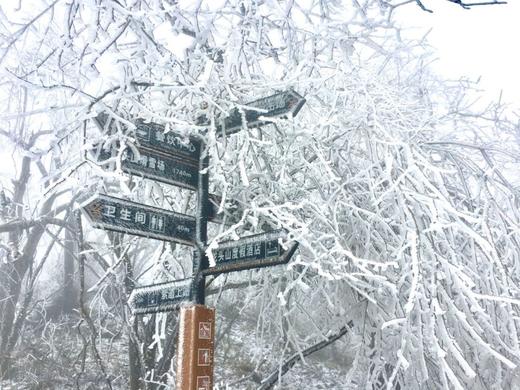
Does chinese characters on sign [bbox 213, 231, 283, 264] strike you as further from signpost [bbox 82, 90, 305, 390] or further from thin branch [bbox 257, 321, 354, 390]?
thin branch [bbox 257, 321, 354, 390]

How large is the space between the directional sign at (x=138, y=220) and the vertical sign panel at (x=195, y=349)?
0.55 meters

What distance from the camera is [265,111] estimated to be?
3299 mm

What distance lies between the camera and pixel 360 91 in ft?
13.8

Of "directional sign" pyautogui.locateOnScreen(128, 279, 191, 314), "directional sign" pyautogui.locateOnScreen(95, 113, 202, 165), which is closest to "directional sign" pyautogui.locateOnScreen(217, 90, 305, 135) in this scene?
"directional sign" pyautogui.locateOnScreen(95, 113, 202, 165)

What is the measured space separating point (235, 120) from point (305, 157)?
3.24ft

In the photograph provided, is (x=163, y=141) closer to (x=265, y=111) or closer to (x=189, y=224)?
(x=189, y=224)

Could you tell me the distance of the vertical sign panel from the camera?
9.96ft

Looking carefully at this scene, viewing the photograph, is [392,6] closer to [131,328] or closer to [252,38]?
[252,38]

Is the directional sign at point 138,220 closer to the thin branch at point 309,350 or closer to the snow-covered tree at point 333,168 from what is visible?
the snow-covered tree at point 333,168

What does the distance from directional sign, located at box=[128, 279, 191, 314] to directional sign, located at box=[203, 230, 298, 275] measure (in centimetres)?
19

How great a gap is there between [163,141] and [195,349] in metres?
1.49

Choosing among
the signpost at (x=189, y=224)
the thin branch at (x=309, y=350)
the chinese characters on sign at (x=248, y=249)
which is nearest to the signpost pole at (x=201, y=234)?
the signpost at (x=189, y=224)

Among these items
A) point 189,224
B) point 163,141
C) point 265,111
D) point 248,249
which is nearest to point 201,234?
point 189,224

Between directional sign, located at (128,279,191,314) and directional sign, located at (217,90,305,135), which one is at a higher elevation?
directional sign, located at (217,90,305,135)
